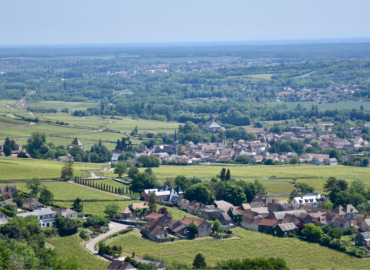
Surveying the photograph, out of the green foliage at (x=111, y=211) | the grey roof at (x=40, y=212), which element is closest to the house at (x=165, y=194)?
the green foliage at (x=111, y=211)

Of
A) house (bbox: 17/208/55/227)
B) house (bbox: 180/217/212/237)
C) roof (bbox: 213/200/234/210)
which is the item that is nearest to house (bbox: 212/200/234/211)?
roof (bbox: 213/200/234/210)

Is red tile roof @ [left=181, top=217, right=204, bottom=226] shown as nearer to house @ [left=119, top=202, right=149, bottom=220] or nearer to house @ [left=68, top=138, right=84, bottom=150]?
house @ [left=119, top=202, right=149, bottom=220]

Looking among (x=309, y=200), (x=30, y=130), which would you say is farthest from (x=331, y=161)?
(x=30, y=130)

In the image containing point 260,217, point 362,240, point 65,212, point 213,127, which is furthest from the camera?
point 213,127

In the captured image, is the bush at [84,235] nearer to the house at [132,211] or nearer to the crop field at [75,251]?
the crop field at [75,251]

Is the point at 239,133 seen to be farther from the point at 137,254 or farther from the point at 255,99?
the point at 137,254

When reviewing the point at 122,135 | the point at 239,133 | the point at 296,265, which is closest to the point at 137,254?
the point at 296,265

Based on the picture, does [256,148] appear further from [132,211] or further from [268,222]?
[132,211]
